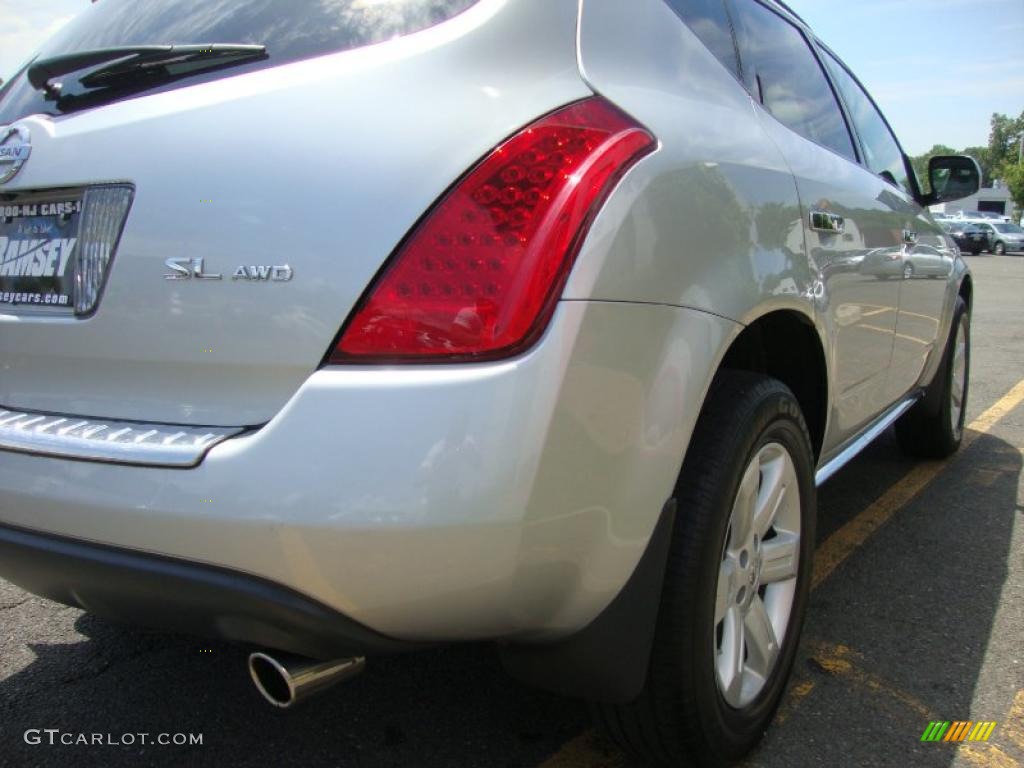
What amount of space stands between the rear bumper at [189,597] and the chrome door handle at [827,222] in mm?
1413

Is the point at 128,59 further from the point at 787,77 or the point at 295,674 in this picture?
the point at 787,77

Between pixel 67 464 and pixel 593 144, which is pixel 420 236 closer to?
pixel 593 144

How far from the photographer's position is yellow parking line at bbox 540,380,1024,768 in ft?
6.42

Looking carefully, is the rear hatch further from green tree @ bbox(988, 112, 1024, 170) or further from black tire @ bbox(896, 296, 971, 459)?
green tree @ bbox(988, 112, 1024, 170)

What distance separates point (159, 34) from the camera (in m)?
1.70

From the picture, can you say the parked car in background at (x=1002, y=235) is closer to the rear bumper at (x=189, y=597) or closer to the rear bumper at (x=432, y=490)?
the rear bumper at (x=432, y=490)

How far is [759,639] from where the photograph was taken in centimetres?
198

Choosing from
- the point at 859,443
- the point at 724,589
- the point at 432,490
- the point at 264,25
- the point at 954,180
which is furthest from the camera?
the point at 954,180

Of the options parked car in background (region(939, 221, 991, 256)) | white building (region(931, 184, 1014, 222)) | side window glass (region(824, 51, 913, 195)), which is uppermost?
side window glass (region(824, 51, 913, 195))

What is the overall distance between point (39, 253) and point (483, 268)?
2.78 ft

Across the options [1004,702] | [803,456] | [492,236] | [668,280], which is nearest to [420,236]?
[492,236]

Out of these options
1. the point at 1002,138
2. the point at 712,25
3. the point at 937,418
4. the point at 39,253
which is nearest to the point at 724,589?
the point at 712,25

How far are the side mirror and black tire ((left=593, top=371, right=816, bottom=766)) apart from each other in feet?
8.61

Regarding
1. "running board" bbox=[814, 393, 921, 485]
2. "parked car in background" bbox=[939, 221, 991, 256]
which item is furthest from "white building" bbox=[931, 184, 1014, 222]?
"running board" bbox=[814, 393, 921, 485]
